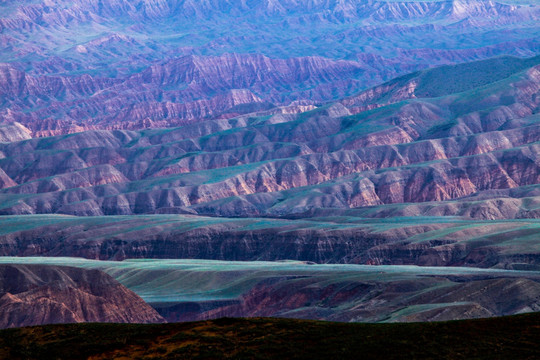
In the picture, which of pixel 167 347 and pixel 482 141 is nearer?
pixel 167 347

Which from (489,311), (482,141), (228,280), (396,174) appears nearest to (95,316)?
(228,280)

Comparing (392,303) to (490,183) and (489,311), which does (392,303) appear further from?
(490,183)

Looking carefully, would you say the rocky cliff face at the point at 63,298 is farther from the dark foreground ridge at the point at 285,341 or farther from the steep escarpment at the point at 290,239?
the dark foreground ridge at the point at 285,341

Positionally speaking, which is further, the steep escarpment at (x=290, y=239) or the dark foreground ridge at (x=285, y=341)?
the steep escarpment at (x=290, y=239)

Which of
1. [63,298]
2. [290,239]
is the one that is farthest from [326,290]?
[290,239]

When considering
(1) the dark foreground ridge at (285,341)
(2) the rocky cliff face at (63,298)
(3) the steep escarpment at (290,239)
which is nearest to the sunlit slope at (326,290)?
(2) the rocky cliff face at (63,298)
